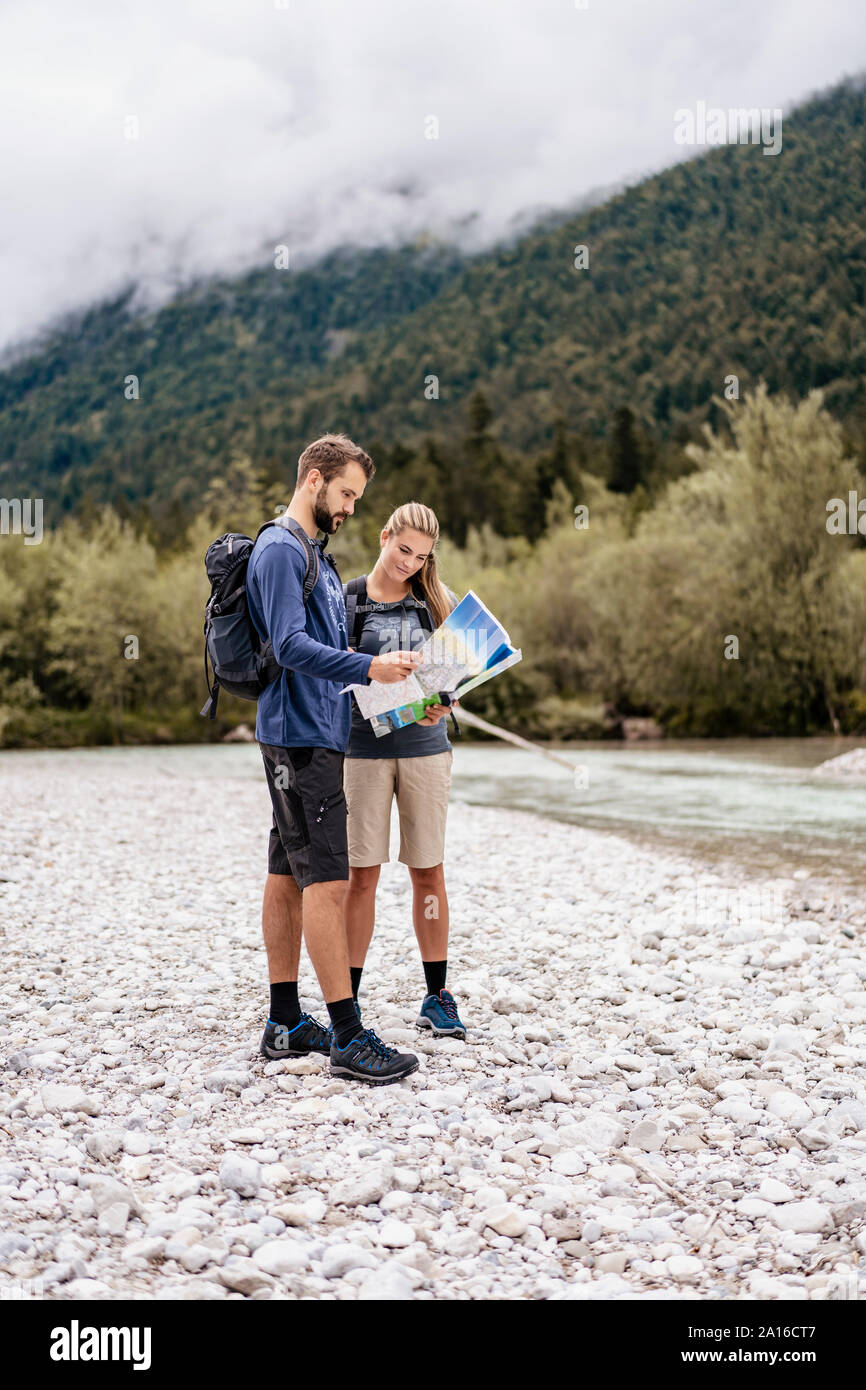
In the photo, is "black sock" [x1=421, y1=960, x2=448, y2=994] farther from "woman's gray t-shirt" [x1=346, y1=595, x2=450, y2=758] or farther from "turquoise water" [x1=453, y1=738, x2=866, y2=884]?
"turquoise water" [x1=453, y1=738, x2=866, y2=884]

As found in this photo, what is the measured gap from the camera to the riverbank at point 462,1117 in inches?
123

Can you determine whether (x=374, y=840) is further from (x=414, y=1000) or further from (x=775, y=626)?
(x=775, y=626)

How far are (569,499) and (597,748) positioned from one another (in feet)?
133

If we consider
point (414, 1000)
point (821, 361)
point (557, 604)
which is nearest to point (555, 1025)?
point (414, 1000)

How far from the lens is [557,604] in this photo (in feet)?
145

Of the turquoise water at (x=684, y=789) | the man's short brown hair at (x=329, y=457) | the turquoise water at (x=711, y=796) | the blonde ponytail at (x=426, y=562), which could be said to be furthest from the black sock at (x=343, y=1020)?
the turquoise water at (x=684, y=789)

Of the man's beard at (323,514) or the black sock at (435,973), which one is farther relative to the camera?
the black sock at (435,973)

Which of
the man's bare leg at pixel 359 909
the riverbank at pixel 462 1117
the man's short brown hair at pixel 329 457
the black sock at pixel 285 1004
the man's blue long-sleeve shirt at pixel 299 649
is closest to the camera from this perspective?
the riverbank at pixel 462 1117

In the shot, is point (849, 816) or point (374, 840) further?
point (849, 816)

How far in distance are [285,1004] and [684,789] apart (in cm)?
1649

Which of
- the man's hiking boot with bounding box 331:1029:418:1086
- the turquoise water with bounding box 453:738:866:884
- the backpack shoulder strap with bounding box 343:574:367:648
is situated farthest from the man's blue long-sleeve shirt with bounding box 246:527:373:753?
the turquoise water with bounding box 453:738:866:884

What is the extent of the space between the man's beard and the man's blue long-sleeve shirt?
5.8 inches

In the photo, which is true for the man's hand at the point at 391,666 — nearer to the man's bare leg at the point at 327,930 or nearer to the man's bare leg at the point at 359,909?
the man's bare leg at the point at 327,930

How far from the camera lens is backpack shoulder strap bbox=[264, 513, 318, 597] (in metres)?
4.40
